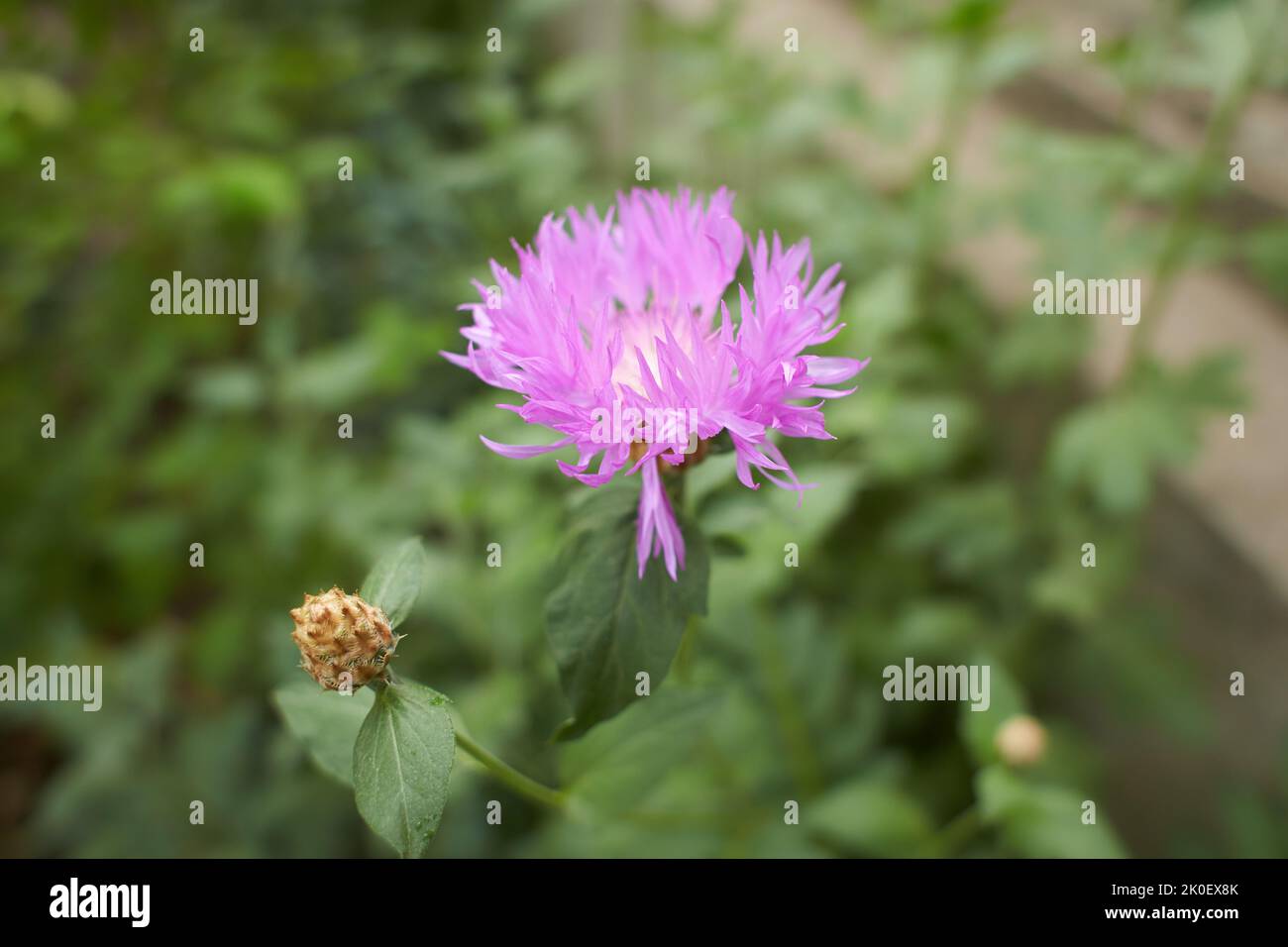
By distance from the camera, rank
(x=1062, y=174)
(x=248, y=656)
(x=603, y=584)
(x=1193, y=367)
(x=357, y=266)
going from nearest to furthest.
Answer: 1. (x=603, y=584)
2. (x=1193, y=367)
3. (x=1062, y=174)
4. (x=248, y=656)
5. (x=357, y=266)

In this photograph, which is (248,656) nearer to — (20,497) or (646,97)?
(20,497)

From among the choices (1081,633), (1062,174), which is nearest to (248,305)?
(1062,174)

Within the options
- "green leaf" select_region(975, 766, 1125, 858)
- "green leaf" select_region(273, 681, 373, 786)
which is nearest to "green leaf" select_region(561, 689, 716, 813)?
"green leaf" select_region(273, 681, 373, 786)

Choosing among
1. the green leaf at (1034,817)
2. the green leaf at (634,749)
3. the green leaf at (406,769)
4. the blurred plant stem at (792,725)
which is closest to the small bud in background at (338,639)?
the green leaf at (406,769)

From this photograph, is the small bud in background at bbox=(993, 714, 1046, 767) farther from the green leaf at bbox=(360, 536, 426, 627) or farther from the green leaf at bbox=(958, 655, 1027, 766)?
the green leaf at bbox=(360, 536, 426, 627)

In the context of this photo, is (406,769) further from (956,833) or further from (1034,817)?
(956,833)

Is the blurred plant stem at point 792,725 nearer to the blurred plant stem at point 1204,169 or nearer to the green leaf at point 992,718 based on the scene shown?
the green leaf at point 992,718
